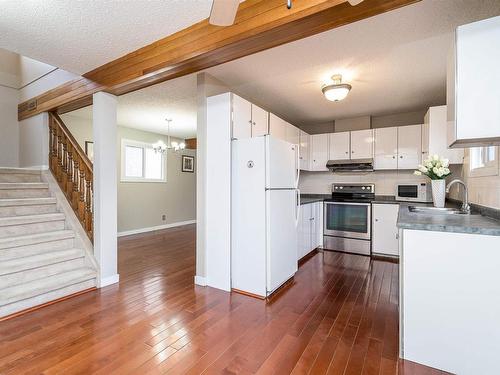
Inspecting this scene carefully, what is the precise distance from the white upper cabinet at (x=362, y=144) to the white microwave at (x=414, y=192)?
75 centimetres

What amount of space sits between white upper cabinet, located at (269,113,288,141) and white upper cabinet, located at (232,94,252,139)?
0.59 m

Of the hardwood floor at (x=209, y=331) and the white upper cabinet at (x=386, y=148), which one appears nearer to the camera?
the hardwood floor at (x=209, y=331)

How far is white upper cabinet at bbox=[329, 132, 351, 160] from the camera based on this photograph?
4734mm

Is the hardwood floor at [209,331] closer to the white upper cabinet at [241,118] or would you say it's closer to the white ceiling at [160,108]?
the white upper cabinet at [241,118]

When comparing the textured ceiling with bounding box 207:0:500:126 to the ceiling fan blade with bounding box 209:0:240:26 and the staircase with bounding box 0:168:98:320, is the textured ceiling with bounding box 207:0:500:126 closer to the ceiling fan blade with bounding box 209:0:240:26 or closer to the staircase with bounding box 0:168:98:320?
the ceiling fan blade with bounding box 209:0:240:26

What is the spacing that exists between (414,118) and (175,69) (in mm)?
4291

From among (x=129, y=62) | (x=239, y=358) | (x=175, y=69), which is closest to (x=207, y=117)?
(x=175, y=69)

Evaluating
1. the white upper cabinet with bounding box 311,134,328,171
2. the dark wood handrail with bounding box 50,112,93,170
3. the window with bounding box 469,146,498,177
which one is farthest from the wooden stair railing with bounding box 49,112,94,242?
the window with bounding box 469,146,498,177

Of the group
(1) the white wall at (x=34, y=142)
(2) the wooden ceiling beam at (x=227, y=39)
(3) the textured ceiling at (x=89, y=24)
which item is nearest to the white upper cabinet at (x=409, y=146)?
(2) the wooden ceiling beam at (x=227, y=39)

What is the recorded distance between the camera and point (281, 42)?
1914mm

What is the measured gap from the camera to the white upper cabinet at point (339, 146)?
15.5 feet

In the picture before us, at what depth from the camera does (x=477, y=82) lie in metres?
1.46

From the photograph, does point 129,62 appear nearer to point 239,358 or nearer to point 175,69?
point 175,69

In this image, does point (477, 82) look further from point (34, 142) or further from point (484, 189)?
point (34, 142)
